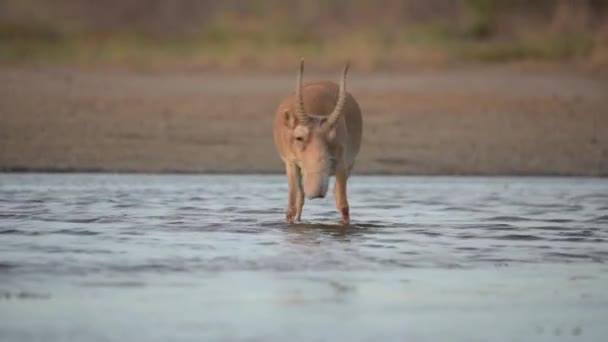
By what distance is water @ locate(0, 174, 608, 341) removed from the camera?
26.2ft

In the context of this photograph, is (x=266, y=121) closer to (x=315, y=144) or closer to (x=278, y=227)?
(x=278, y=227)

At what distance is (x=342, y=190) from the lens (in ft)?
39.8

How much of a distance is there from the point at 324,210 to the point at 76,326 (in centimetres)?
617

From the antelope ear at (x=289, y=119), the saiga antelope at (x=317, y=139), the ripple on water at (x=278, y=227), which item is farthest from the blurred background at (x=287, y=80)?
the antelope ear at (x=289, y=119)

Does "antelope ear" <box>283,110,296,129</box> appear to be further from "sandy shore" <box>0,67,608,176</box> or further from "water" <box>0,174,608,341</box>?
"sandy shore" <box>0,67,608,176</box>

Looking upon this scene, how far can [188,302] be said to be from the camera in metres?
8.58

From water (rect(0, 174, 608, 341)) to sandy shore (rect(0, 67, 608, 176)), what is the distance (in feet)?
5.67

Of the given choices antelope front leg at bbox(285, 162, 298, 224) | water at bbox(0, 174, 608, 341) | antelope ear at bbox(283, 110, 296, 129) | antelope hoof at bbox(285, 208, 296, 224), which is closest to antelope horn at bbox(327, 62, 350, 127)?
antelope ear at bbox(283, 110, 296, 129)

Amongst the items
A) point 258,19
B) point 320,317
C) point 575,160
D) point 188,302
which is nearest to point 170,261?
point 188,302

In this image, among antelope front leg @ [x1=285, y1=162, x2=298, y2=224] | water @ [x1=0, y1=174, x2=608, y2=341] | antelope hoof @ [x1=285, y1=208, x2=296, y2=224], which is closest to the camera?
water @ [x1=0, y1=174, x2=608, y2=341]

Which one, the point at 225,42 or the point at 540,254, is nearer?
the point at 540,254

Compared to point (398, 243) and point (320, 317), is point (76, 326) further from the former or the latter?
point (398, 243)

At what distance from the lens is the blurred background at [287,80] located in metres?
17.7

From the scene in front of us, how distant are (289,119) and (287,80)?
1097 cm
